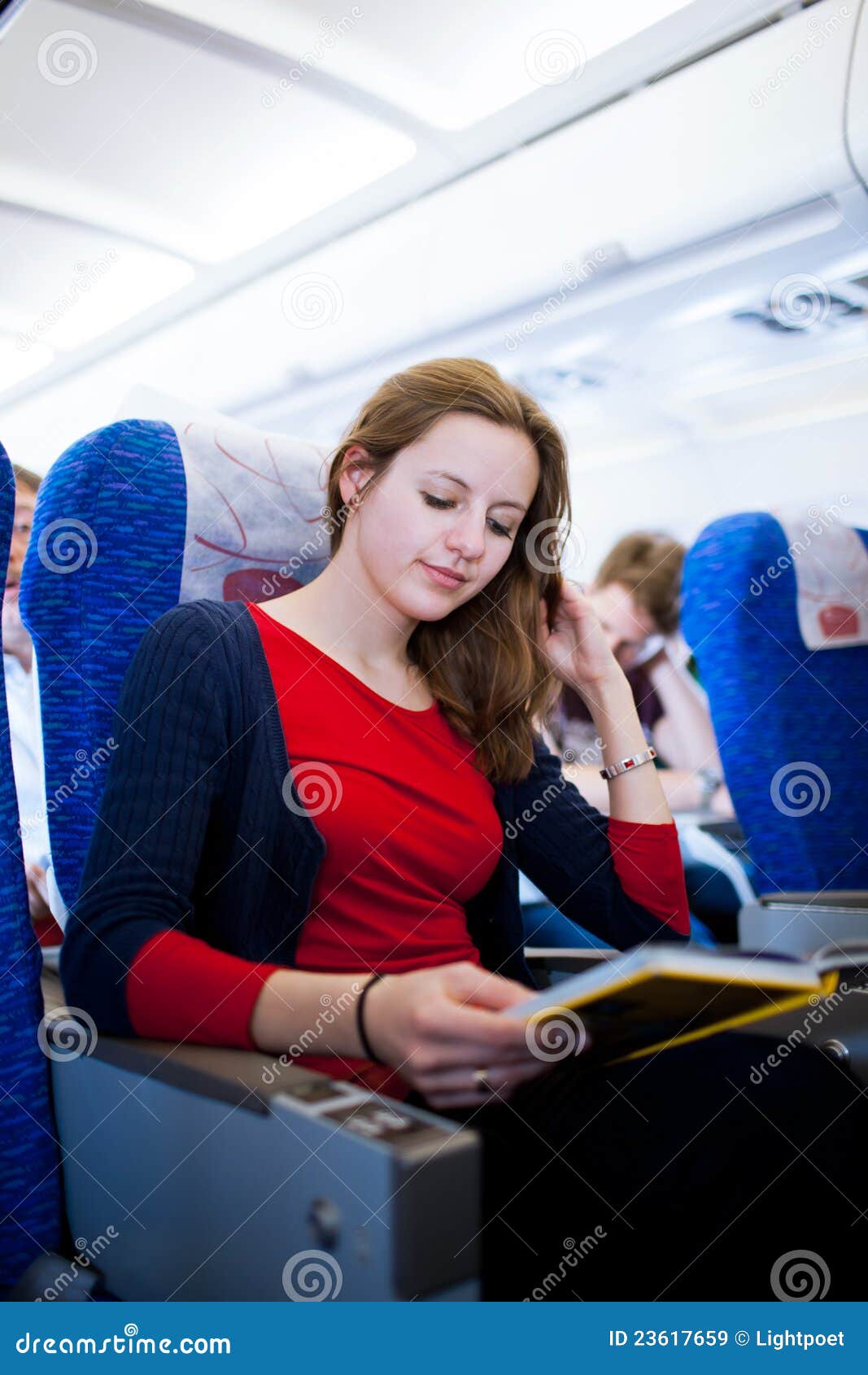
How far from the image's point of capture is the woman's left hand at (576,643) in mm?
1538

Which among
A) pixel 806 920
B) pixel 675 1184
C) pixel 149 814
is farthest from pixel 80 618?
pixel 806 920

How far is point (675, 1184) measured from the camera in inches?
40.9

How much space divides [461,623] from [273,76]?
250 cm

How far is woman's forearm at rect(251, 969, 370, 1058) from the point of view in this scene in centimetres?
91

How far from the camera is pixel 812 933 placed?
1491 mm

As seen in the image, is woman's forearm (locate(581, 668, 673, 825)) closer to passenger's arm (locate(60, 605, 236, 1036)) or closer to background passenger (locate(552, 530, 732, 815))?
passenger's arm (locate(60, 605, 236, 1036))

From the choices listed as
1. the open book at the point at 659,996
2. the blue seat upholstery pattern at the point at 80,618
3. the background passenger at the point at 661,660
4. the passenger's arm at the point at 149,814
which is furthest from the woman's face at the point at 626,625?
the open book at the point at 659,996

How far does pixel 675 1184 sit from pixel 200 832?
0.62 metres

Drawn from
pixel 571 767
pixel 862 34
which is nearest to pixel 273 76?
pixel 862 34

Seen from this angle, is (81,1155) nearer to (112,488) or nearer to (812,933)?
(112,488)

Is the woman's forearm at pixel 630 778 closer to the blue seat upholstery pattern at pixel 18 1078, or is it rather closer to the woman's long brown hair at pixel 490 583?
the woman's long brown hair at pixel 490 583

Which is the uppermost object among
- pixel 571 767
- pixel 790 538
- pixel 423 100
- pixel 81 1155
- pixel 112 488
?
pixel 423 100

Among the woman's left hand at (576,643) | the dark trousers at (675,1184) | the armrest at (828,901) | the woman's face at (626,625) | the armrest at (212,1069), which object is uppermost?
the woman's face at (626,625)

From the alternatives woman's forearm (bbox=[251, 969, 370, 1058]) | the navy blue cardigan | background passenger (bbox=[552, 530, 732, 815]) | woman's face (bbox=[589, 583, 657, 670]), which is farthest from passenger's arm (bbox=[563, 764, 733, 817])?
woman's forearm (bbox=[251, 969, 370, 1058])
